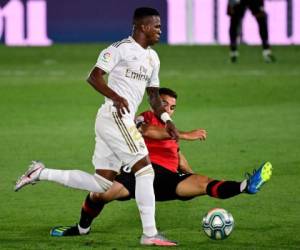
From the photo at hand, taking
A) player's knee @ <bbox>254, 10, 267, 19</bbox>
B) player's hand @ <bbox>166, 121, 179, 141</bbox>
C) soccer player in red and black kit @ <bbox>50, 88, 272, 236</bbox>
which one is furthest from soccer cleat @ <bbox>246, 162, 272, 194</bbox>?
player's knee @ <bbox>254, 10, 267, 19</bbox>

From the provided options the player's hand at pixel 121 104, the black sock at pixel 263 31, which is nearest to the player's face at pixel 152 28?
the player's hand at pixel 121 104

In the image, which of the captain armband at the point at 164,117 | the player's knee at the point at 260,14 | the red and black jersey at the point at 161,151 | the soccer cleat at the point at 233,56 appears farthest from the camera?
the player's knee at the point at 260,14

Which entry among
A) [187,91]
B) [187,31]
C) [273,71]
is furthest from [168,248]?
[187,31]

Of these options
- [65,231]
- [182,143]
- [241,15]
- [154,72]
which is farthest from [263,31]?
[65,231]

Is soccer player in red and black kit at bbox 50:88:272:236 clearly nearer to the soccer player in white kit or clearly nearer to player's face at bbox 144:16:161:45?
the soccer player in white kit

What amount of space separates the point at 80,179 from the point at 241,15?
16.5 metres

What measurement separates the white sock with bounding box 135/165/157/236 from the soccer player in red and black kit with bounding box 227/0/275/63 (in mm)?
15640

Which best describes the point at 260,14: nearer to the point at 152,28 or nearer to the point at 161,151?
the point at 161,151

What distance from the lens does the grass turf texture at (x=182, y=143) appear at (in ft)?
31.5

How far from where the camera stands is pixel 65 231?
9.42 m

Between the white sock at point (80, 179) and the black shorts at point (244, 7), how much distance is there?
16.0 m

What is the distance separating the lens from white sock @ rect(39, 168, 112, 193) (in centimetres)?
906

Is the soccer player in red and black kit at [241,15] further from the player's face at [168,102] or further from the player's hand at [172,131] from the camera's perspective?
the player's hand at [172,131]

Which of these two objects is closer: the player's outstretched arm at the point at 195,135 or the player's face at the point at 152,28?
the player's outstretched arm at the point at 195,135
